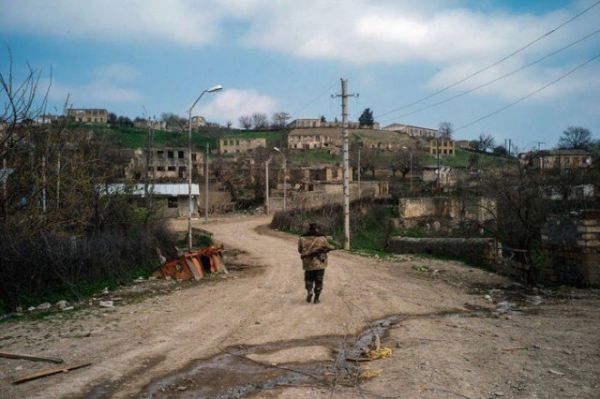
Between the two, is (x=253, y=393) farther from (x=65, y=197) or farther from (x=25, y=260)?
(x=65, y=197)

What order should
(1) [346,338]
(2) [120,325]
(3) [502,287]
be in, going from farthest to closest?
(3) [502,287]
(2) [120,325]
(1) [346,338]

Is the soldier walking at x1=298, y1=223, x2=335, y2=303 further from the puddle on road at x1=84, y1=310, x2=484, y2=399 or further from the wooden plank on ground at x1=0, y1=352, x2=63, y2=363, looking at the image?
the wooden plank on ground at x1=0, y1=352, x2=63, y2=363

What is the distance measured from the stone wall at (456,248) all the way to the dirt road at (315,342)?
4.95 metres

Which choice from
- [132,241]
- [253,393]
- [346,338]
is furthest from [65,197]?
[253,393]

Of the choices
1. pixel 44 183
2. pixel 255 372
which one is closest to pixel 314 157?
pixel 44 183

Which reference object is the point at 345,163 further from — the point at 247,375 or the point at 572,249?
the point at 247,375

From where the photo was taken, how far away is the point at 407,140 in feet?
485

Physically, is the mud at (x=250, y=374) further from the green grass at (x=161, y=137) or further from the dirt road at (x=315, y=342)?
the green grass at (x=161, y=137)

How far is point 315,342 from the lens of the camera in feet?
25.1

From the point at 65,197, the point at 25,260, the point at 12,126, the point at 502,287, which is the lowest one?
the point at 502,287

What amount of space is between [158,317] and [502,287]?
8.48 m

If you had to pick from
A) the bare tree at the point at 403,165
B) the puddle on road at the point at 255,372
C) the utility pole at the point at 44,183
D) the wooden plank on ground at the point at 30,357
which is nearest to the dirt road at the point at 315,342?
the puddle on road at the point at 255,372

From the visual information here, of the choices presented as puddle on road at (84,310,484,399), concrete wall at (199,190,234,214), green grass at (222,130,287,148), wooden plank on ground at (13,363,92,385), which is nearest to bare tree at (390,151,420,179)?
concrete wall at (199,190,234,214)

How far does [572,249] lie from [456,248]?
24.6 feet
